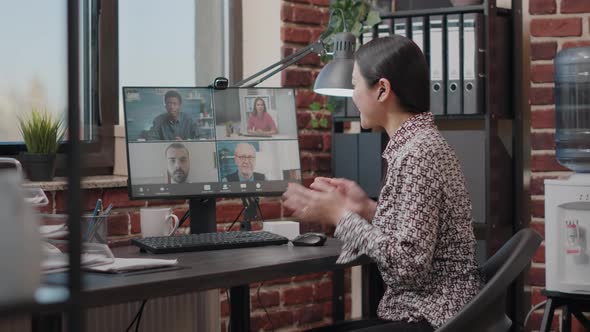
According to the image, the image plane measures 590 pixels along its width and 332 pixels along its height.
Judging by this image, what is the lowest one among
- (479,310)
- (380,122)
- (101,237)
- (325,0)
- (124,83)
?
(479,310)

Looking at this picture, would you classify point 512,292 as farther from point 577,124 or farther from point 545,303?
point 577,124

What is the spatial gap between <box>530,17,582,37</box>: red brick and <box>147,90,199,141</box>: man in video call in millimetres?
1599

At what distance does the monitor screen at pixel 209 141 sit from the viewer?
7.61ft

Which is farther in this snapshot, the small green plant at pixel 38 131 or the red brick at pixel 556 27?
the red brick at pixel 556 27

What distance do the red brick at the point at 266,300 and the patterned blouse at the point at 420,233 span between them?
4.55ft

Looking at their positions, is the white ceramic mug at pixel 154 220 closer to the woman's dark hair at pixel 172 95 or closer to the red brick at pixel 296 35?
the woman's dark hair at pixel 172 95

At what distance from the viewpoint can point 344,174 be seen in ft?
11.2

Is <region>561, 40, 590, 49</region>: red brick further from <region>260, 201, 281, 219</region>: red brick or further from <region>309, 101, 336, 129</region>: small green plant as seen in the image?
<region>260, 201, 281, 219</region>: red brick

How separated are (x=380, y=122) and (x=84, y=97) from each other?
1.34 meters

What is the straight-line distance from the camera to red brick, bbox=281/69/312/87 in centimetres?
335

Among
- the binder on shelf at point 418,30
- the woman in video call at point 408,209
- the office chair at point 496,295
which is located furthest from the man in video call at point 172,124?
the binder on shelf at point 418,30

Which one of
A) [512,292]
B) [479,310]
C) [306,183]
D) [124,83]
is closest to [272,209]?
[306,183]

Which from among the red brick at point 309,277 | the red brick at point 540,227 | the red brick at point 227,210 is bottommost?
the red brick at point 309,277

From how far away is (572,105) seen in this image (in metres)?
3.28
